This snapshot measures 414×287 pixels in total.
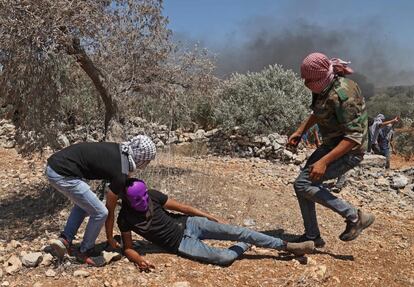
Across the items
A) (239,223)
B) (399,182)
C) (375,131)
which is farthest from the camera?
(375,131)

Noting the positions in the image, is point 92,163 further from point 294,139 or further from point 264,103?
point 264,103

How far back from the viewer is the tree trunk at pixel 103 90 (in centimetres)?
609

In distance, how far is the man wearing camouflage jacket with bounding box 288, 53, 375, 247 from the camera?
4262 millimetres

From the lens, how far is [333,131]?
4.47 meters

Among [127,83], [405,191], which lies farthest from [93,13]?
[405,191]

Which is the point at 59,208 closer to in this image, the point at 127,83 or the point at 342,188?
the point at 127,83

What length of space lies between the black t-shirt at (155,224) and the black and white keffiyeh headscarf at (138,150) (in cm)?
41

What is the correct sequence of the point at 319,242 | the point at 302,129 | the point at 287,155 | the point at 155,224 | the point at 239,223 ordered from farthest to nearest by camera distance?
the point at 287,155
the point at 239,223
the point at 302,129
the point at 319,242
the point at 155,224

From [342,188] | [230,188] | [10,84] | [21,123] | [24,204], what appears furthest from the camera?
[342,188]

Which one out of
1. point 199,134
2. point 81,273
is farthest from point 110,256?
point 199,134

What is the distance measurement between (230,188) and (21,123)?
10.1 ft

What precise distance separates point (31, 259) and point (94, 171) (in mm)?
919

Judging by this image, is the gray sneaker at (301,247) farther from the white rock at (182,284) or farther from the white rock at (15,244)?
the white rock at (15,244)

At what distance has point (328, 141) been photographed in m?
4.56
